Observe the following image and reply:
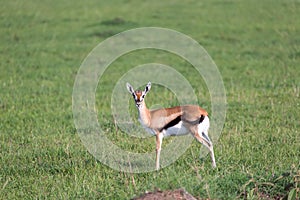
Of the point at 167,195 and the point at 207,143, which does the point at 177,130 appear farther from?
the point at 167,195

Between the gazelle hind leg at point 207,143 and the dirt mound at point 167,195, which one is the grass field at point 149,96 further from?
the dirt mound at point 167,195

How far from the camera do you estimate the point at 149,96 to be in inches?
484

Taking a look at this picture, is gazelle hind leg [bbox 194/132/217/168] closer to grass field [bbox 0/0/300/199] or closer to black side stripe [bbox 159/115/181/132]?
grass field [bbox 0/0/300/199]

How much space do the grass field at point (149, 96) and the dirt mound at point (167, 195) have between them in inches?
9.5

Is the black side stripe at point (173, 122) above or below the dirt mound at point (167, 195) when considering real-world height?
above

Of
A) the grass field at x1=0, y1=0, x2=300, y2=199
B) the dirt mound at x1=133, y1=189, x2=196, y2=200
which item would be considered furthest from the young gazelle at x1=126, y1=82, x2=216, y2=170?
the dirt mound at x1=133, y1=189, x2=196, y2=200

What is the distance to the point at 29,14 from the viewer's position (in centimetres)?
2095

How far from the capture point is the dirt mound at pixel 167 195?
216 inches

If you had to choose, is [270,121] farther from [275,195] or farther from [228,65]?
[228,65]

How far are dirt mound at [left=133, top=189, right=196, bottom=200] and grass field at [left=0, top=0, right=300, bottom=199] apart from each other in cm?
24

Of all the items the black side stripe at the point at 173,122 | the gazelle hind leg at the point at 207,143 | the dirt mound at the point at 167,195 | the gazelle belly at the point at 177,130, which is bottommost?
the dirt mound at the point at 167,195

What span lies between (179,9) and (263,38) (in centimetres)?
446

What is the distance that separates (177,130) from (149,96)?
5.27 metres

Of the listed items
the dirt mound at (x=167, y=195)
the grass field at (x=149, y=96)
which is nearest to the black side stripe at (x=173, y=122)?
the grass field at (x=149, y=96)
